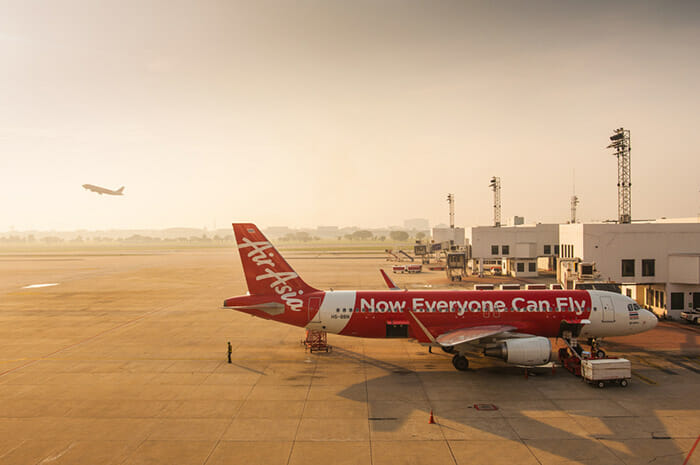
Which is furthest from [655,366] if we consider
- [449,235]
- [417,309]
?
[449,235]

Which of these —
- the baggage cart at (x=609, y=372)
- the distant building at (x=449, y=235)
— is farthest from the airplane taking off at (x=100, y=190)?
the baggage cart at (x=609, y=372)

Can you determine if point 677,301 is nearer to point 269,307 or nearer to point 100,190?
point 269,307

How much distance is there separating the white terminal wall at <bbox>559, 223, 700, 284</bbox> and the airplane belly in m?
26.3

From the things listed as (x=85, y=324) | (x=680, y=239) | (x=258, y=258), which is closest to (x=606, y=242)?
(x=680, y=239)

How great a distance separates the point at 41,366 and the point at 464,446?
27.2 m

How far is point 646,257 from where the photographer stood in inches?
1484

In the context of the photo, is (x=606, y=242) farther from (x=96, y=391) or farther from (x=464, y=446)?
(x=96, y=391)

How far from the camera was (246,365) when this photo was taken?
2592 centimetres

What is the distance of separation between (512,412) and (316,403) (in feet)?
30.7

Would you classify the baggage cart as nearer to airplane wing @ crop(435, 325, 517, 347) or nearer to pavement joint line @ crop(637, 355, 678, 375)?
airplane wing @ crop(435, 325, 517, 347)

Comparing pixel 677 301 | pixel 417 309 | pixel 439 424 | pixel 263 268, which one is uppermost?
pixel 263 268

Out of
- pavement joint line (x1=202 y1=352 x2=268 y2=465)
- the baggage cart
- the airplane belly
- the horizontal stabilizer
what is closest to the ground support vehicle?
the baggage cart

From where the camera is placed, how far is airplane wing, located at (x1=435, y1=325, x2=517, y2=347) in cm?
2273

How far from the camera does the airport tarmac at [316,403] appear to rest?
15352mm
